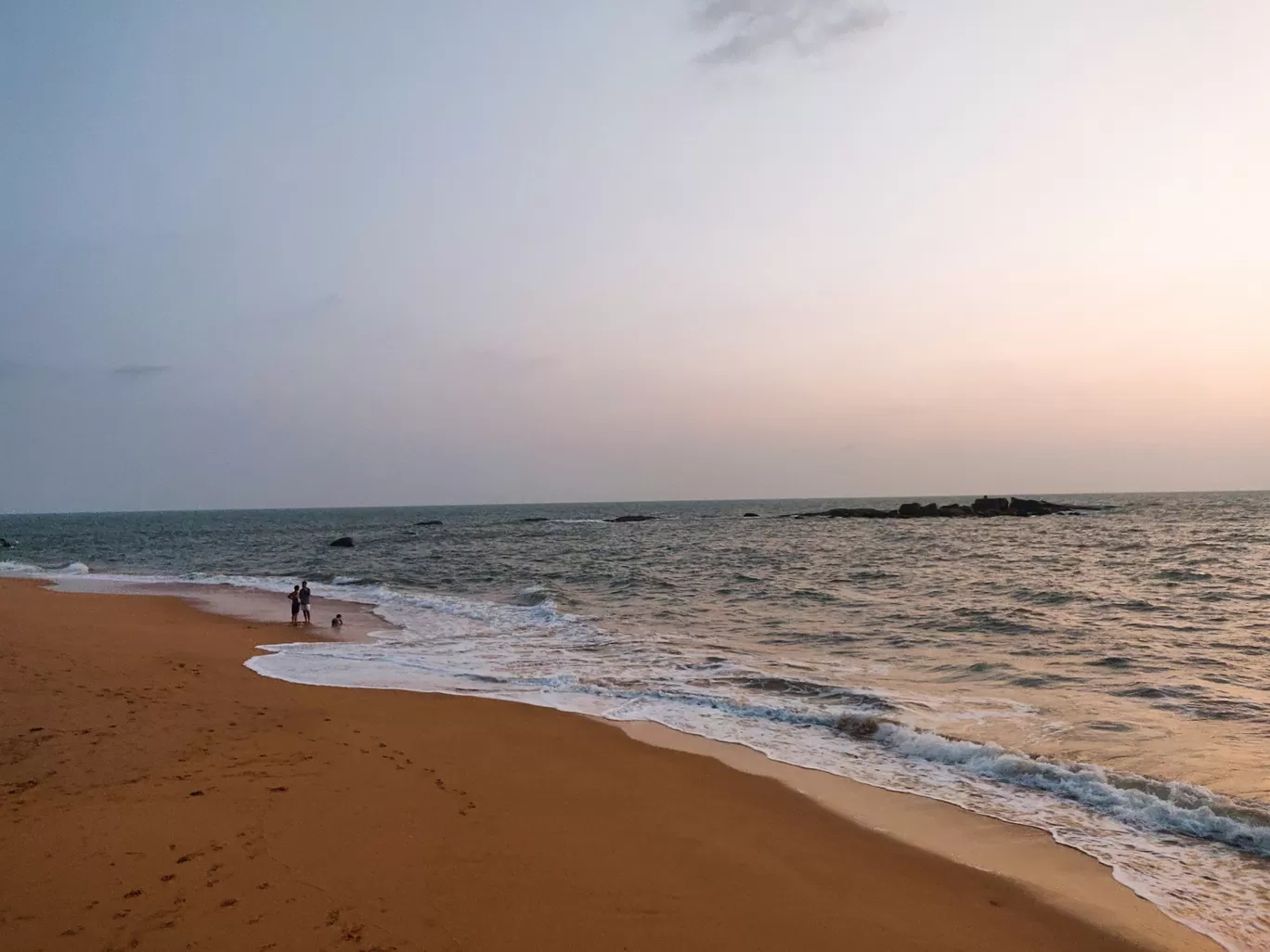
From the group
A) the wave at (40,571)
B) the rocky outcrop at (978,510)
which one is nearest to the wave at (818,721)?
the wave at (40,571)

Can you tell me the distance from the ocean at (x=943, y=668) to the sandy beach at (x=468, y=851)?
1.22m

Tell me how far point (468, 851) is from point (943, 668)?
10.7 metres

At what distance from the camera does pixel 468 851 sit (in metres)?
6.42

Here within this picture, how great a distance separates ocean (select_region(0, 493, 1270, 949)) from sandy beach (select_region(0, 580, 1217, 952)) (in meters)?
1.22

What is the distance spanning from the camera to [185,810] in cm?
687

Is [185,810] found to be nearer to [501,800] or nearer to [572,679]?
[501,800]

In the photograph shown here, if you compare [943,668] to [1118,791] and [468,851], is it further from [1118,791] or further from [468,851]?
[468,851]

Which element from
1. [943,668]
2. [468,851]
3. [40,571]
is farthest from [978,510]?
[468,851]

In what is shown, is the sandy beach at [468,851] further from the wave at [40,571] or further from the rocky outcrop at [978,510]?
the rocky outcrop at [978,510]

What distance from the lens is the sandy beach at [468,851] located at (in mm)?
5258

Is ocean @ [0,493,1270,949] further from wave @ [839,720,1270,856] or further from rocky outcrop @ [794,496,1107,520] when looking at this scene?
rocky outcrop @ [794,496,1107,520]

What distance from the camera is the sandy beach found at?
526cm

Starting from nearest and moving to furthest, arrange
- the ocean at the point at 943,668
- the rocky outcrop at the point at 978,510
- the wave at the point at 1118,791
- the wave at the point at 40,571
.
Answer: the wave at the point at 1118,791 < the ocean at the point at 943,668 < the wave at the point at 40,571 < the rocky outcrop at the point at 978,510

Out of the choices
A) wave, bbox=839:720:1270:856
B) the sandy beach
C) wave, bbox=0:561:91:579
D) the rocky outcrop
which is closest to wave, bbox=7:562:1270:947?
wave, bbox=839:720:1270:856
